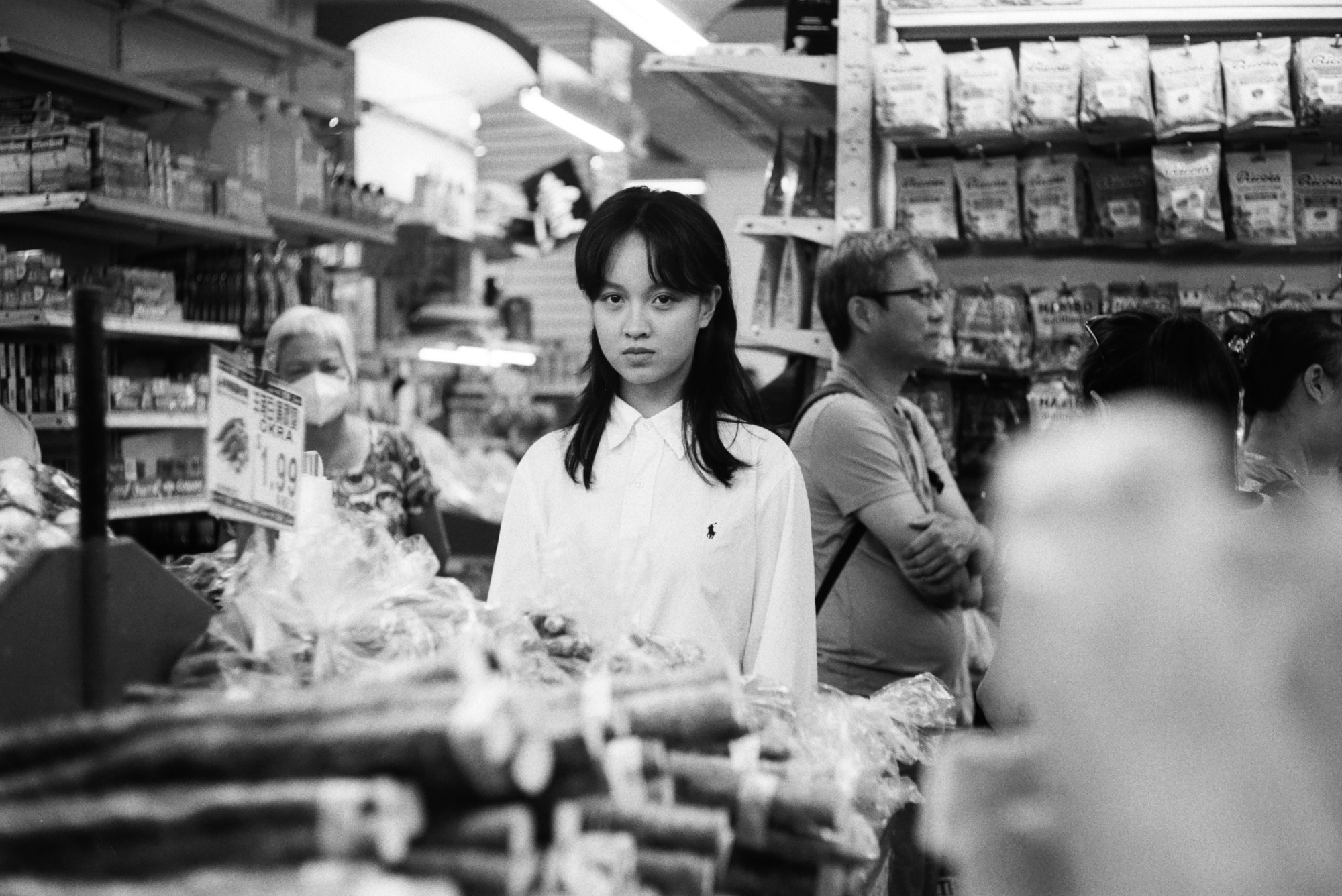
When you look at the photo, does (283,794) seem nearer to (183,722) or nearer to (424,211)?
(183,722)

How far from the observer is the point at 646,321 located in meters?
2.12

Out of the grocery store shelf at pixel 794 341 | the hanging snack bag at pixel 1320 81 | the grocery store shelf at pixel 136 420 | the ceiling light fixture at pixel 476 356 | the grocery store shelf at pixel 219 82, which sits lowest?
the grocery store shelf at pixel 136 420

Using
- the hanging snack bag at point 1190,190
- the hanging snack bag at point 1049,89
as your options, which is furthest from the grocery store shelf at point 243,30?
the hanging snack bag at point 1190,190

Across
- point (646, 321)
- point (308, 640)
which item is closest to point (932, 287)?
point (646, 321)

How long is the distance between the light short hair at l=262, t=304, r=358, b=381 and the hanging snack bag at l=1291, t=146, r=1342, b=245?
2645 mm

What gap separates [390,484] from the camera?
3680mm

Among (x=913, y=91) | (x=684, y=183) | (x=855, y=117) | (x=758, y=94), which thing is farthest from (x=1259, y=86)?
(x=684, y=183)

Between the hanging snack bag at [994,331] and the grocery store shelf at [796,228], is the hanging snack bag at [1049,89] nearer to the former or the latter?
the hanging snack bag at [994,331]

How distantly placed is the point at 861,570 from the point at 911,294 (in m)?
0.66

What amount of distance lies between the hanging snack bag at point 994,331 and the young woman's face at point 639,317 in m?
1.99

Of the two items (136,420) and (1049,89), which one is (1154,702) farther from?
(136,420)

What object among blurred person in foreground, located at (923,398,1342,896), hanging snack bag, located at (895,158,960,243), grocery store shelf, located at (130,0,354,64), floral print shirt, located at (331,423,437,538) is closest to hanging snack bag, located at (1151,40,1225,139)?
hanging snack bag, located at (895,158,960,243)

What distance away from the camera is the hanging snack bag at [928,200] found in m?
3.98

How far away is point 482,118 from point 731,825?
34.2 feet
